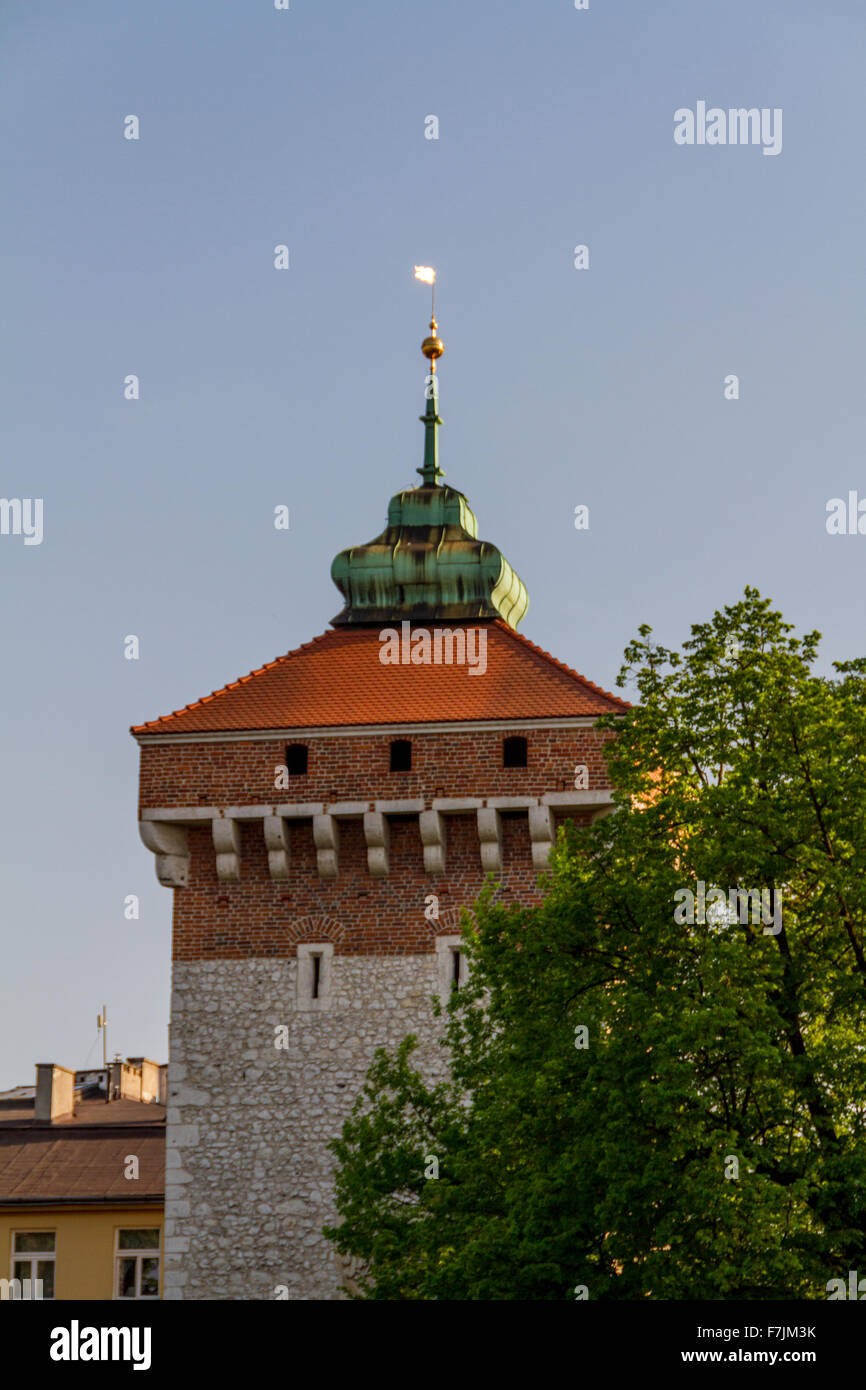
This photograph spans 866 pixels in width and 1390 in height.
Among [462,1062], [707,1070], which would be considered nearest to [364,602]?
[462,1062]

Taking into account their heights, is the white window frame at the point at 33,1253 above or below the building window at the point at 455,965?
below

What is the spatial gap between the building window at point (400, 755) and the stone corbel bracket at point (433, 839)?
872 mm

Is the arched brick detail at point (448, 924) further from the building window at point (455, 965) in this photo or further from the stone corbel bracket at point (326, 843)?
the stone corbel bracket at point (326, 843)

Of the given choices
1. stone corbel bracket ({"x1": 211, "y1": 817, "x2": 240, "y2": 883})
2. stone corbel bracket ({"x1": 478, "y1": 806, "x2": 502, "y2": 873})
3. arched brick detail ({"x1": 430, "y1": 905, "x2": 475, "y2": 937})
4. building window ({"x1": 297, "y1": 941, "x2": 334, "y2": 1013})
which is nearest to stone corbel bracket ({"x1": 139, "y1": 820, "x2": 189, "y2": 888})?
stone corbel bracket ({"x1": 211, "y1": 817, "x2": 240, "y2": 883})

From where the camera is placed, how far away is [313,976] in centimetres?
2689

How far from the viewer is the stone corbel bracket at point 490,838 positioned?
26906 mm

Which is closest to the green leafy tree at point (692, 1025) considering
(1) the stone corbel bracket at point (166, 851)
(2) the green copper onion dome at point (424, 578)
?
(1) the stone corbel bracket at point (166, 851)

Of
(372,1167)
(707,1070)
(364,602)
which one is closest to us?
(707,1070)

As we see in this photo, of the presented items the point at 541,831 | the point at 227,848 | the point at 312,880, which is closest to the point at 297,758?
the point at 227,848

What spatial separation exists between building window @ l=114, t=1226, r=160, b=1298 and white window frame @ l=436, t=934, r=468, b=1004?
10045 millimetres

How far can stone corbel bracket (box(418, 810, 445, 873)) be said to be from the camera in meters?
27.0

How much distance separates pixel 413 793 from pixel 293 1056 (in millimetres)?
3739
